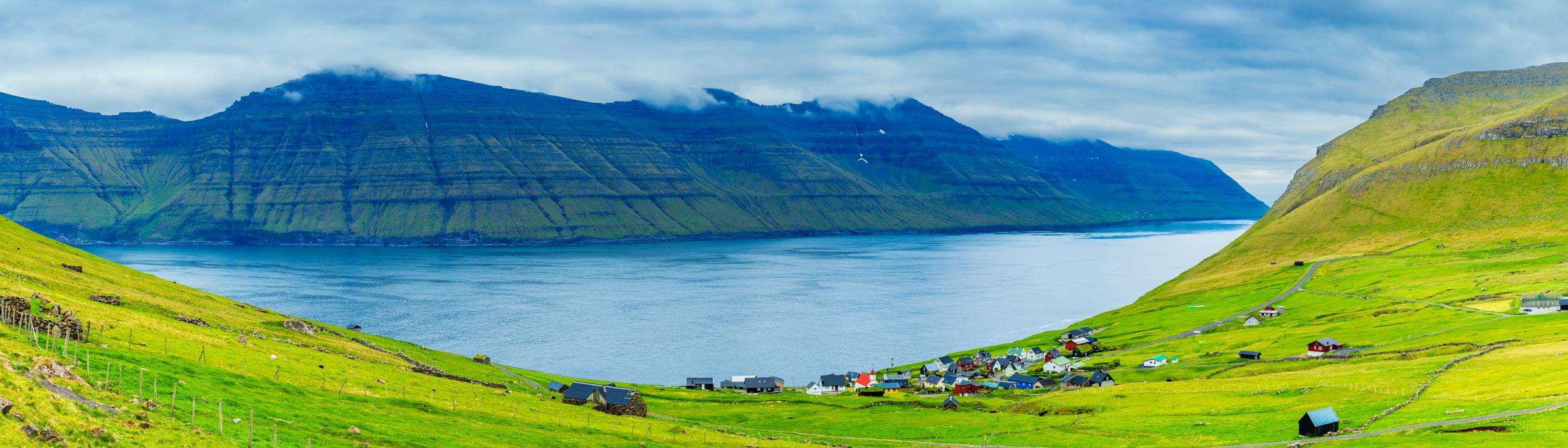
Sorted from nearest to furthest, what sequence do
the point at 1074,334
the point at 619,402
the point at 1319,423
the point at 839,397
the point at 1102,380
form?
the point at 1319,423, the point at 619,402, the point at 839,397, the point at 1102,380, the point at 1074,334

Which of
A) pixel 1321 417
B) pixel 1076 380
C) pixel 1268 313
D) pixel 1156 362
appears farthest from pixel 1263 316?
pixel 1321 417

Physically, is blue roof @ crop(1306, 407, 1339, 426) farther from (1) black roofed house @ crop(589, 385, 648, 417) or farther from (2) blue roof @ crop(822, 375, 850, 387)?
(2) blue roof @ crop(822, 375, 850, 387)

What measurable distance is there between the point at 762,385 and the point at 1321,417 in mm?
62075

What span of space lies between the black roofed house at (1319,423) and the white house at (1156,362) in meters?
55.6

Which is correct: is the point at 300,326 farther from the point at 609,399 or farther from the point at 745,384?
the point at 745,384

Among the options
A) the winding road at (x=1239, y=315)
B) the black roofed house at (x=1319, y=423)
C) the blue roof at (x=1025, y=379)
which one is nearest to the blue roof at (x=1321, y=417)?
the black roofed house at (x=1319, y=423)

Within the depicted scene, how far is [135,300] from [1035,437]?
240ft

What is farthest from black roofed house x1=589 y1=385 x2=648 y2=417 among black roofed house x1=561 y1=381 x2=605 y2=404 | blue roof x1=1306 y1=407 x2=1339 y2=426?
blue roof x1=1306 y1=407 x2=1339 y2=426

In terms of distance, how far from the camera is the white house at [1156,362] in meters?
120

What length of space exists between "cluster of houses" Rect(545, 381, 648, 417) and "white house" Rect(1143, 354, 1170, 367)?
65.6 metres

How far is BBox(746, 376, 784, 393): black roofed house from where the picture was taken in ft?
373

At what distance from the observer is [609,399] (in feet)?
261

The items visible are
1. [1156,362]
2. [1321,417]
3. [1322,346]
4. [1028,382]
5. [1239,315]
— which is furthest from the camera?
[1239,315]

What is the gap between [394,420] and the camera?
170ft
